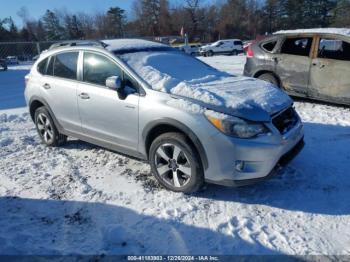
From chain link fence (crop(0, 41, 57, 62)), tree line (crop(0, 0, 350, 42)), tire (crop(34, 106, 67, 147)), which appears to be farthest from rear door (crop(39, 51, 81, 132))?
tree line (crop(0, 0, 350, 42))

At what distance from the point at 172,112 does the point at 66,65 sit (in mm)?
2219

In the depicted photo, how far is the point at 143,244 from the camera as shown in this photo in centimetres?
312

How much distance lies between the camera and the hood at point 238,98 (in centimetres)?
351

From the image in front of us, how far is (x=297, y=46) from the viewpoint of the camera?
7426mm

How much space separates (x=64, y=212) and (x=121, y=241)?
3.05 feet

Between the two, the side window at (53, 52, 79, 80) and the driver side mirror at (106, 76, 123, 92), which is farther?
the side window at (53, 52, 79, 80)

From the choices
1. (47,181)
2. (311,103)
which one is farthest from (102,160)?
(311,103)

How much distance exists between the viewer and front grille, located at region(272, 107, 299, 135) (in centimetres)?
371

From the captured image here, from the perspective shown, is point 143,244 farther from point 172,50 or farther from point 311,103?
point 311,103

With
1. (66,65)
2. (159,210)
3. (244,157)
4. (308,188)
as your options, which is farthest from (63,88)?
(308,188)

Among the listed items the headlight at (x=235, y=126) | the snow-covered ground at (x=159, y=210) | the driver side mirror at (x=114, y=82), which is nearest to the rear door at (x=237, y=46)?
the snow-covered ground at (x=159, y=210)

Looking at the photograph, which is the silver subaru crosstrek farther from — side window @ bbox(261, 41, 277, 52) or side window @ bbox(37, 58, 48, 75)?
side window @ bbox(261, 41, 277, 52)

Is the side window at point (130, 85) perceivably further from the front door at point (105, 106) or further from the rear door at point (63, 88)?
the rear door at point (63, 88)

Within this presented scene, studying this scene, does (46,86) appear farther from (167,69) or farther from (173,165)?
(173,165)
